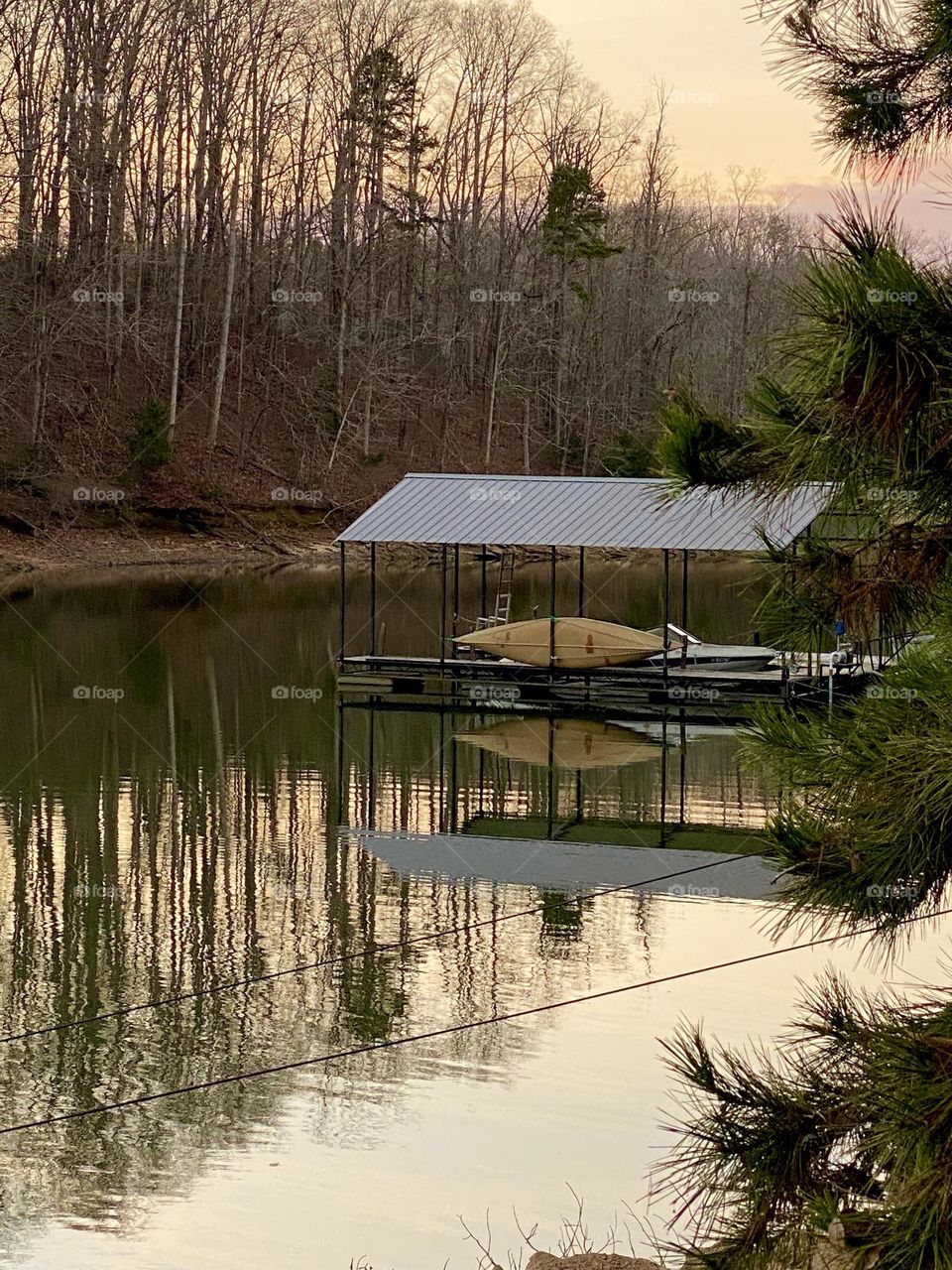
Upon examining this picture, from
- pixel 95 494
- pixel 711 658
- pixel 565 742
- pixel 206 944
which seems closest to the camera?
pixel 206 944

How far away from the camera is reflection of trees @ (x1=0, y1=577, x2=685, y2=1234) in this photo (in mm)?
10695

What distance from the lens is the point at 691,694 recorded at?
93.4 feet

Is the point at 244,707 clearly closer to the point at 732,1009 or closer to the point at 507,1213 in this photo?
the point at 732,1009

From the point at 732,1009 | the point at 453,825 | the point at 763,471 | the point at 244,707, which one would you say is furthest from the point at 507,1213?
the point at 244,707

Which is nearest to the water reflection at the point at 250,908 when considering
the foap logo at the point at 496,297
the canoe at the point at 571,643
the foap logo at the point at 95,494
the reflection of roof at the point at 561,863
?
the reflection of roof at the point at 561,863

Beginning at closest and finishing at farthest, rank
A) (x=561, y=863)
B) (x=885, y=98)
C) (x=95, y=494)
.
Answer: (x=885, y=98), (x=561, y=863), (x=95, y=494)

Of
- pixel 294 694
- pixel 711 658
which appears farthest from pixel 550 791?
pixel 711 658

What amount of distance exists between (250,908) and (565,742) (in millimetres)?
10484

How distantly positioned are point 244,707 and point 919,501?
2257cm

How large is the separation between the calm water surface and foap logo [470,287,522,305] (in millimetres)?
43288

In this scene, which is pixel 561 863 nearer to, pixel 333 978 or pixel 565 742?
pixel 333 978

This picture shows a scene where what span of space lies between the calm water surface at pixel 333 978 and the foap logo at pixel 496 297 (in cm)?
4329

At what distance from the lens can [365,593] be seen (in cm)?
4888

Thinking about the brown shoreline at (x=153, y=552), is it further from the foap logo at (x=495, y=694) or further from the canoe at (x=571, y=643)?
the canoe at (x=571, y=643)
